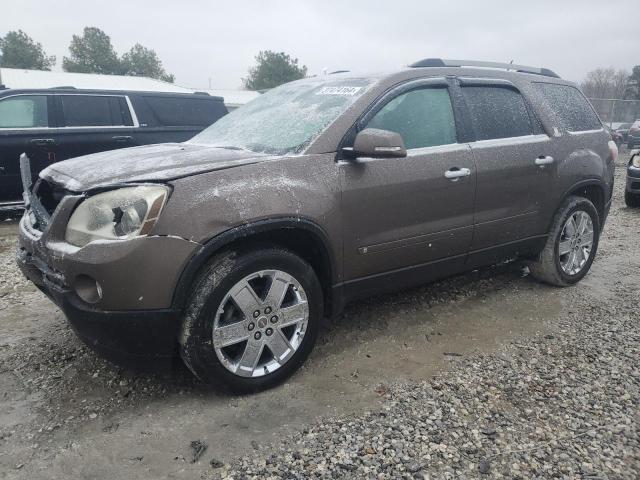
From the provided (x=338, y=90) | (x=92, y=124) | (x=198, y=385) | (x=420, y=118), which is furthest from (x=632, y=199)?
(x=92, y=124)

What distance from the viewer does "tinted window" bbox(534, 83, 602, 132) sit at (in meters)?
4.19

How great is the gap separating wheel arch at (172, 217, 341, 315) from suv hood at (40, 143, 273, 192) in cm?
36

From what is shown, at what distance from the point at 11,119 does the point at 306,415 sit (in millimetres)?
6383

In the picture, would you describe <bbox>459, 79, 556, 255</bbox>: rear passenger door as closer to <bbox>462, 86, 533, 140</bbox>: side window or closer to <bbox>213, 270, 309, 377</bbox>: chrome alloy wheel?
<bbox>462, 86, 533, 140</bbox>: side window

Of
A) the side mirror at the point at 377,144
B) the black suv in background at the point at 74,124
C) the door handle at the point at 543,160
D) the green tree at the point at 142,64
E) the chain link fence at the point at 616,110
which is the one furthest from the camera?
the green tree at the point at 142,64

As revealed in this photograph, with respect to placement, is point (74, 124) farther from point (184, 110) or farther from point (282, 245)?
point (282, 245)

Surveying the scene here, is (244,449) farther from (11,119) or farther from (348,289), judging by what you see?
(11,119)

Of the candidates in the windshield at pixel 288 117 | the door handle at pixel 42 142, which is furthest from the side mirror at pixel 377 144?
the door handle at pixel 42 142

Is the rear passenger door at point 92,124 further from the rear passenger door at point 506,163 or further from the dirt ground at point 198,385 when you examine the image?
the rear passenger door at point 506,163

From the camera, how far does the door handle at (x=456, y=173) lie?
3.31 m

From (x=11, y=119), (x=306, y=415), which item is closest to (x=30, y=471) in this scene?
(x=306, y=415)

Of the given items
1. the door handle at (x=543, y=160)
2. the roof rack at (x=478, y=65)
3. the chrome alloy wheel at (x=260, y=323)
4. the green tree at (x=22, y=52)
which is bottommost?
the chrome alloy wheel at (x=260, y=323)

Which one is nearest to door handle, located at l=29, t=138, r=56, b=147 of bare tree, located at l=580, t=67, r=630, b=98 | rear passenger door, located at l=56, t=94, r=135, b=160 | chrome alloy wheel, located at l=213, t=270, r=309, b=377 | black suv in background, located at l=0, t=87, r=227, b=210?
black suv in background, located at l=0, t=87, r=227, b=210

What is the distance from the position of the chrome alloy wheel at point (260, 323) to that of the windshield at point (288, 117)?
770 mm
